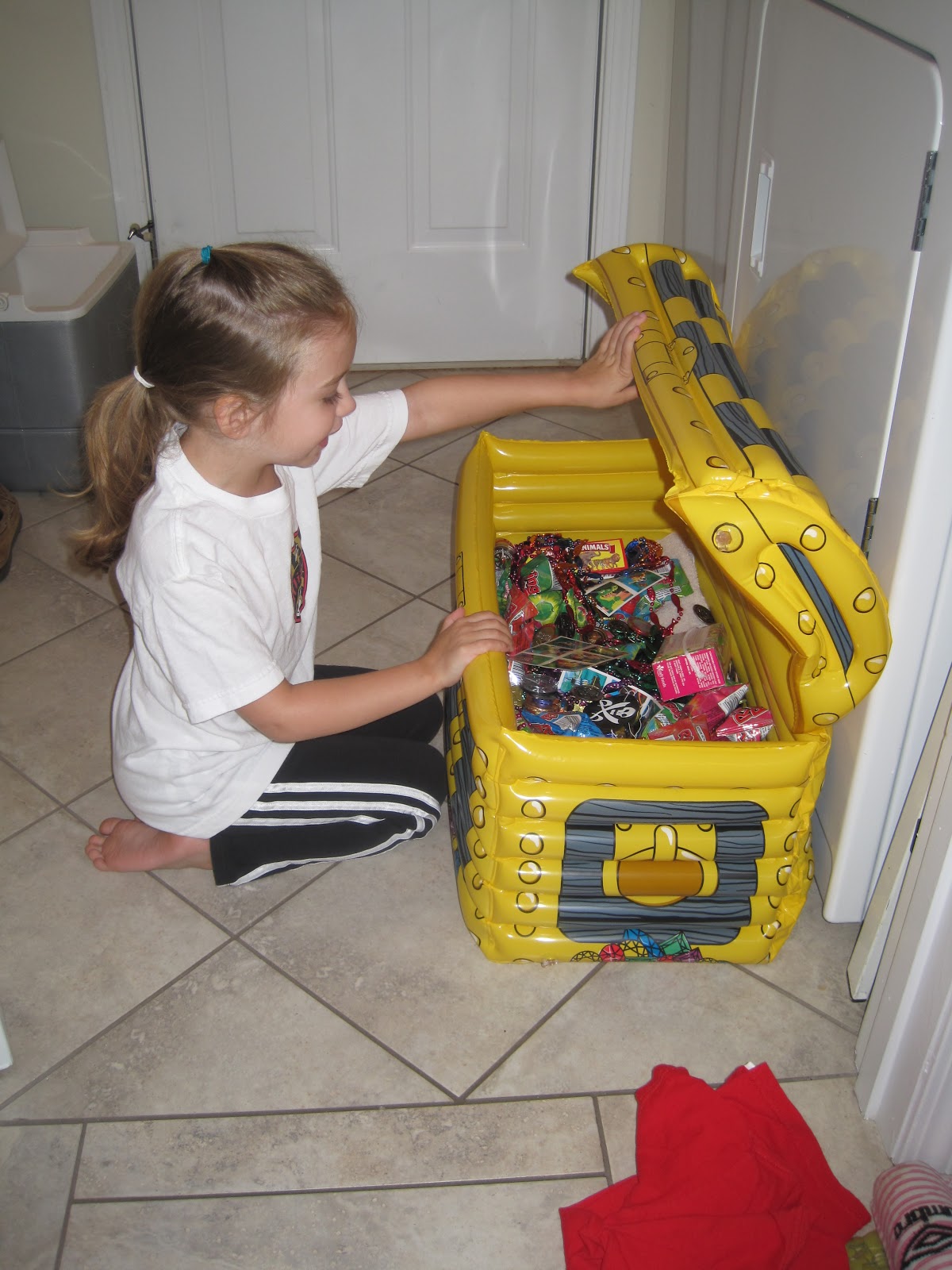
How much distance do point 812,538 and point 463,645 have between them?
0.40 metres

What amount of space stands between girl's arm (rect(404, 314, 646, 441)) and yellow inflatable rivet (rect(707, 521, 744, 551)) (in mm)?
362

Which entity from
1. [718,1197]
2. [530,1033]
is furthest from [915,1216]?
[530,1033]

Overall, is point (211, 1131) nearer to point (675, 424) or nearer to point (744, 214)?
point (675, 424)

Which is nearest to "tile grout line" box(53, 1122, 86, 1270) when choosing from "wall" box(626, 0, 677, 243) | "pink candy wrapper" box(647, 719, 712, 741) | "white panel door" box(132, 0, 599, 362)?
"pink candy wrapper" box(647, 719, 712, 741)

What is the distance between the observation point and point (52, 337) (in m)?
2.01

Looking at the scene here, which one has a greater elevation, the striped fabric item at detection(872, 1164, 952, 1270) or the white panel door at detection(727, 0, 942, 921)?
the white panel door at detection(727, 0, 942, 921)

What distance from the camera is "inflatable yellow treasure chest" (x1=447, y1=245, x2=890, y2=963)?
916mm

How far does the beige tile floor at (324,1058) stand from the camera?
1.01 meters

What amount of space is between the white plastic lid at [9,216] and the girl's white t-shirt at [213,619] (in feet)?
3.81

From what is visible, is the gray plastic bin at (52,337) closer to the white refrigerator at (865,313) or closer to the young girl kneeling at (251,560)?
the young girl kneeling at (251,560)

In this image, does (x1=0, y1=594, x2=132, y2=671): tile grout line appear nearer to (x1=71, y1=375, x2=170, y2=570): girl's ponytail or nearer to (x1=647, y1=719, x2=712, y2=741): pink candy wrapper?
(x1=71, y1=375, x2=170, y2=570): girl's ponytail

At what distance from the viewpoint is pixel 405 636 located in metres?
1.79

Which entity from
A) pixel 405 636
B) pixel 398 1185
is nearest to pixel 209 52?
pixel 405 636

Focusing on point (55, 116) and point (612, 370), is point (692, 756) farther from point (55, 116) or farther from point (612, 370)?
point (55, 116)
